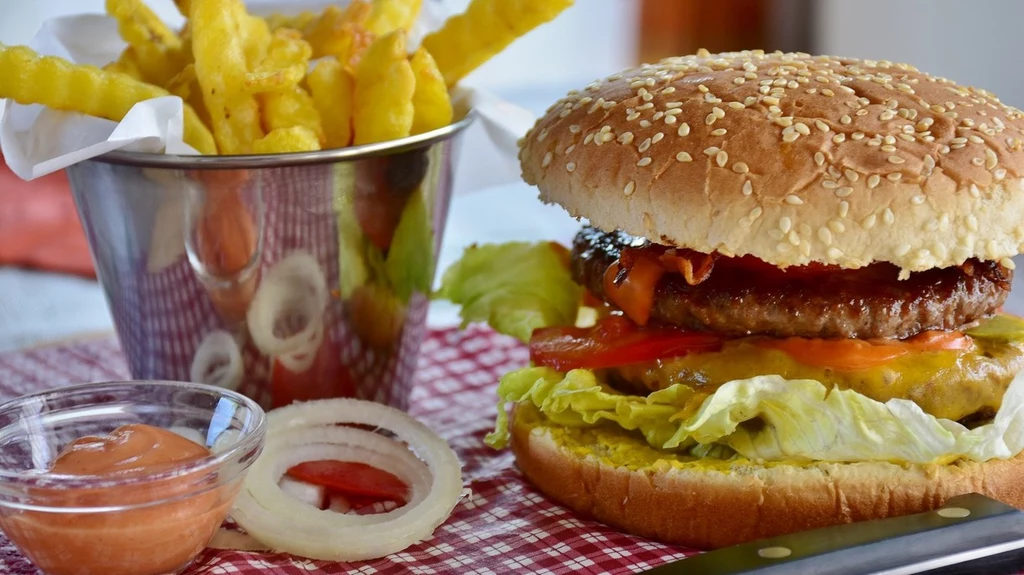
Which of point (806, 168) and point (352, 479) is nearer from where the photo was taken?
point (806, 168)

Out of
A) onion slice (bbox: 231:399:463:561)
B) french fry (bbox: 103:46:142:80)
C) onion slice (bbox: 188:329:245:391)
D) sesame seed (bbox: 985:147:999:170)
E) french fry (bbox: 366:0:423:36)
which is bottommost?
onion slice (bbox: 231:399:463:561)

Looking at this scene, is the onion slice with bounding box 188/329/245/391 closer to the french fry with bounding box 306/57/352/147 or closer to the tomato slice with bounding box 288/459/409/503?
the tomato slice with bounding box 288/459/409/503

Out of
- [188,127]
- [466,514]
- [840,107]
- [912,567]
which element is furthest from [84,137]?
[912,567]

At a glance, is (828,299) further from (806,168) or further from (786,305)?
(806,168)

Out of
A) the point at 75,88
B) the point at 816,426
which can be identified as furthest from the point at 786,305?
Result: the point at 75,88

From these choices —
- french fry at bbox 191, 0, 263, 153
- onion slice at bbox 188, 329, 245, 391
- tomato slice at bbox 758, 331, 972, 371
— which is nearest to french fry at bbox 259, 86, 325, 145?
french fry at bbox 191, 0, 263, 153
